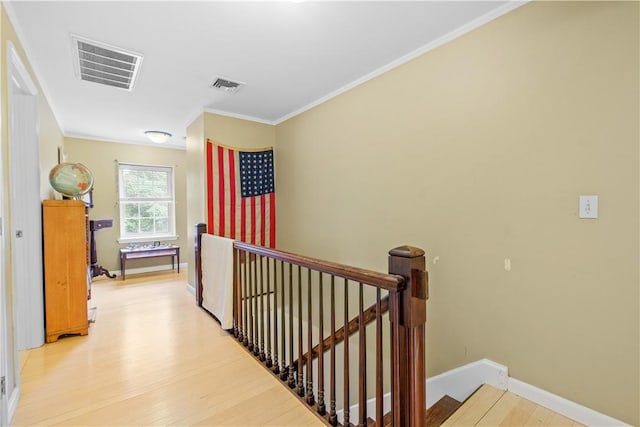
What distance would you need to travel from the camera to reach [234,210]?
152 inches

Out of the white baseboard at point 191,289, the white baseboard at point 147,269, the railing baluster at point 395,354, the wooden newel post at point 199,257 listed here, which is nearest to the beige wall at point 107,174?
the white baseboard at point 147,269

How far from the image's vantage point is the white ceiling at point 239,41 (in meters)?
1.88

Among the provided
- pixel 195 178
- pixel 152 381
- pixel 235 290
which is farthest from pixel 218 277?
pixel 195 178

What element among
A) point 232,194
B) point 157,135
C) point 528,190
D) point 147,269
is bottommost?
point 147,269

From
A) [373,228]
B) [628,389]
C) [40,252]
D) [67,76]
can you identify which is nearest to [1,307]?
[40,252]

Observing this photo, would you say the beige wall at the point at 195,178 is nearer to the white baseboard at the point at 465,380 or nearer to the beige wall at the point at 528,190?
the beige wall at the point at 528,190

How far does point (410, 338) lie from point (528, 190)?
4.04ft

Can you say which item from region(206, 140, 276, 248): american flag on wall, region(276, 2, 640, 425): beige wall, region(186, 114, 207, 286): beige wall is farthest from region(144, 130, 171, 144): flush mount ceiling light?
region(276, 2, 640, 425): beige wall

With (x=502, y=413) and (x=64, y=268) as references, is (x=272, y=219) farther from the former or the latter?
(x=502, y=413)

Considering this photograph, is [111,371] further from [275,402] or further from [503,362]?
[503,362]

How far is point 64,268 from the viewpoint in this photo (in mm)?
2590

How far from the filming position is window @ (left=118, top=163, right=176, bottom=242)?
5.27 meters

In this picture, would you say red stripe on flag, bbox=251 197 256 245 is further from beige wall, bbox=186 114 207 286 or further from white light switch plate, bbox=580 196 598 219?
white light switch plate, bbox=580 196 598 219

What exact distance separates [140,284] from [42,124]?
8.61 feet
